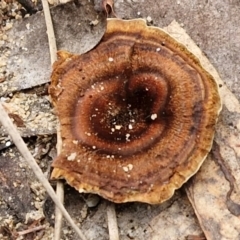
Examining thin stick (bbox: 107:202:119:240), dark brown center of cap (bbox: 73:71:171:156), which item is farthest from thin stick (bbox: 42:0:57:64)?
thin stick (bbox: 107:202:119:240)

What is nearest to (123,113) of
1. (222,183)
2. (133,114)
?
(133,114)

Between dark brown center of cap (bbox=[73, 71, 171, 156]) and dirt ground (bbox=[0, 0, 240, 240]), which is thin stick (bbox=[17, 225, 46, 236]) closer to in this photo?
dirt ground (bbox=[0, 0, 240, 240])

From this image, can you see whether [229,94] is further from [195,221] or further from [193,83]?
[195,221]

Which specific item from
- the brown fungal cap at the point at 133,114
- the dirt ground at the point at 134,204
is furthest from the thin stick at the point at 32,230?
the brown fungal cap at the point at 133,114

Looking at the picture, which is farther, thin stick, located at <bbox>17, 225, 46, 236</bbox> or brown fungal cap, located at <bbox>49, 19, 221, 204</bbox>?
thin stick, located at <bbox>17, 225, 46, 236</bbox>

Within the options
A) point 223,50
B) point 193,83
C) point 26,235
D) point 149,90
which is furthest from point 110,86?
point 26,235

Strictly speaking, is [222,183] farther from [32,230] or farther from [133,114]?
[32,230]
